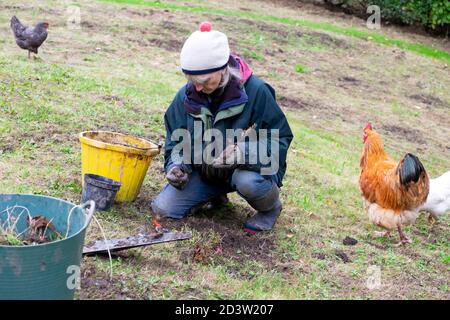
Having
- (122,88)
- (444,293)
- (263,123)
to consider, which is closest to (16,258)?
(263,123)

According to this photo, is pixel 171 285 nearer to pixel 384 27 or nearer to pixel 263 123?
pixel 263 123

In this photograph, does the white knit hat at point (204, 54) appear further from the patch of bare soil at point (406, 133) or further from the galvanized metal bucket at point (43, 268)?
the patch of bare soil at point (406, 133)

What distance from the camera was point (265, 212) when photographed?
504 centimetres

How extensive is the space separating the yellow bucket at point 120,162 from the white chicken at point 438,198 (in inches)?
96.4

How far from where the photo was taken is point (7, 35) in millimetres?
10391

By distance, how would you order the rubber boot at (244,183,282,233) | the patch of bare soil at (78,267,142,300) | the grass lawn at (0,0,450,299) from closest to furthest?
1. the patch of bare soil at (78,267,142,300)
2. the grass lawn at (0,0,450,299)
3. the rubber boot at (244,183,282,233)

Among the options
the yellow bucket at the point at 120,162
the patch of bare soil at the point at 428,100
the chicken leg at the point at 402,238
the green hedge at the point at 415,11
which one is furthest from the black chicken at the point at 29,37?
the green hedge at the point at 415,11

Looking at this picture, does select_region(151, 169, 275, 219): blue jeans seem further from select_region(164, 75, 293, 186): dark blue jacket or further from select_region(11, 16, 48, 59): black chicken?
select_region(11, 16, 48, 59): black chicken

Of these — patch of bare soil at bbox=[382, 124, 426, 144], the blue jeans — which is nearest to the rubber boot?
the blue jeans

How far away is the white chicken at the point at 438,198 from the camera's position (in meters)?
5.75

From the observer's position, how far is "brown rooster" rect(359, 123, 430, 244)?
536 cm

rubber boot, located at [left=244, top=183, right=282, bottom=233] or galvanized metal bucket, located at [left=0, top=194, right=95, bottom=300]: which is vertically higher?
galvanized metal bucket, located at [left=0, top=194, right=95, bottom=300]

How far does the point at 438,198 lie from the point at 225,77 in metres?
2.39

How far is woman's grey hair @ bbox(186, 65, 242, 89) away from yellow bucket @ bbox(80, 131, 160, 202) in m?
0.73
